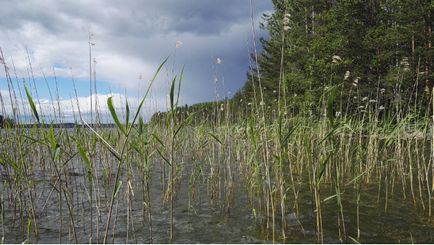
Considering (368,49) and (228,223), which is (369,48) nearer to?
(368,49)

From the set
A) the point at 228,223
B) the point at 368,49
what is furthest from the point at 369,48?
the point at 228,223

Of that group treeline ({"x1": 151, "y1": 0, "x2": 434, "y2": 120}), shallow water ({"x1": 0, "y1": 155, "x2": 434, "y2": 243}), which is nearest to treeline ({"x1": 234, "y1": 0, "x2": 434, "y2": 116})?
treeline ({"x1": 151, "y1": 0, "x2": 434, "y2": 120})

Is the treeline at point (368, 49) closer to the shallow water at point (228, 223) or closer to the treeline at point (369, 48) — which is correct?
the treeline at point (369, 48)

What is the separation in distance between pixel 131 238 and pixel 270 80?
2740 centimetres

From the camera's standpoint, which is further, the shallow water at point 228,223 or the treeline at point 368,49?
the treeline at point 368,49

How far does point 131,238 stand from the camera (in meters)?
4.05

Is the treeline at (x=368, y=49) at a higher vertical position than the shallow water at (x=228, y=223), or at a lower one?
higher

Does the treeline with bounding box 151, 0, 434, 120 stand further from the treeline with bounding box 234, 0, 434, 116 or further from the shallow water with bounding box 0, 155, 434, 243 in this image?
the shallow water with bounding box 0, 155, 434, 243

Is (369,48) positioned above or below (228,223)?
above

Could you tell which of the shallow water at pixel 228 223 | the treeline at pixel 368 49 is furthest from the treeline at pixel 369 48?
the shallow water at pixel 228 223

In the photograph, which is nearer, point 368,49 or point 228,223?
point 228,223

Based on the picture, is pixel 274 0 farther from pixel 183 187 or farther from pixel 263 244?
pixel 263 244

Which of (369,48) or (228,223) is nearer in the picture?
(228,223)

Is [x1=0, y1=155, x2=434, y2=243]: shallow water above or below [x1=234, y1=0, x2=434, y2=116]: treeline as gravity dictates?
below
